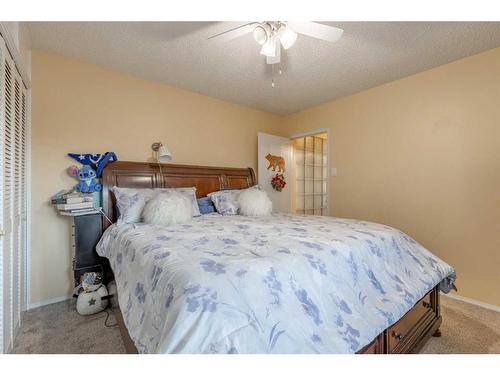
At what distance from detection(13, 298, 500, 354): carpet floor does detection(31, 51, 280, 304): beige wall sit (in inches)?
15.4

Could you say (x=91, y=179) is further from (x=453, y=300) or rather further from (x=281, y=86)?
(x=453, y=300)

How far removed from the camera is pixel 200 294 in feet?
2.63

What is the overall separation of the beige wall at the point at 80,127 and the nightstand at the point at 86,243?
42cm

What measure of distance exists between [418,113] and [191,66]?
2594 millimetres

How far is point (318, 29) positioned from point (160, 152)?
196 centimetres

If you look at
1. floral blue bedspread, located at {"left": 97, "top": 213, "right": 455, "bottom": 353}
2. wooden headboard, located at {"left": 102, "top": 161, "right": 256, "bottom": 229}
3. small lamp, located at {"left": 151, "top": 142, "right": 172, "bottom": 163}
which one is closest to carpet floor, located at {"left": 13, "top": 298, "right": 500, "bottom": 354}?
floral blue bedspread, located at {"left": 97, "top": 213, "right": 455, "bottom": 353}

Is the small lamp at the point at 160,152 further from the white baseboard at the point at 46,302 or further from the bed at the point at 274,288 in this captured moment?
the white baseboard at the point at 46,302

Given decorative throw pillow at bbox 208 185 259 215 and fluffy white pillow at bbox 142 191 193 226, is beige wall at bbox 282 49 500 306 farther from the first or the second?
fluffy white pillow at bbox 142 191 193 226

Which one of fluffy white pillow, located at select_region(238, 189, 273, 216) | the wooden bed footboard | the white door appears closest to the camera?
the wooden bed footboard

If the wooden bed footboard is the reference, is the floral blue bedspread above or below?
above

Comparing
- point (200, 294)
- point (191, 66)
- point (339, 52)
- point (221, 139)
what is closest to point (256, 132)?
point (221, 139)

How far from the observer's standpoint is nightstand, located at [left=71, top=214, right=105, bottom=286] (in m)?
1.96

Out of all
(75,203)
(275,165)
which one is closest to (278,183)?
(275,165)

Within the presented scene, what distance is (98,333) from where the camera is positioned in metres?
1.68
